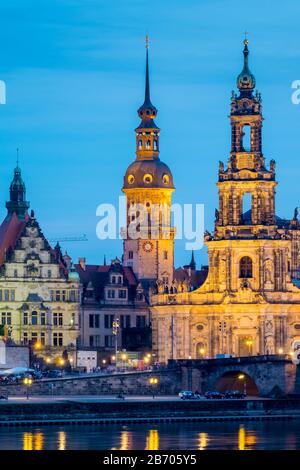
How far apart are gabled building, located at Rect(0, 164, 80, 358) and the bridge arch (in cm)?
2029

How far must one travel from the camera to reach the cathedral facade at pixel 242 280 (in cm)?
18775

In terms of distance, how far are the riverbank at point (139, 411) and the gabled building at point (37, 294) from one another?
32.4 m

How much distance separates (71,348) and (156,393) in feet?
68.0

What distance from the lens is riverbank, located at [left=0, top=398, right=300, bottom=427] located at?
502 feet

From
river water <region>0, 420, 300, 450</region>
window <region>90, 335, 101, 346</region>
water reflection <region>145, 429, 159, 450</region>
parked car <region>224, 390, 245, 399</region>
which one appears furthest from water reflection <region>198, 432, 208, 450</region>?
window <region>90, 335, 101, 346</region>

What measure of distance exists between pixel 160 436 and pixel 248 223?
161 ft

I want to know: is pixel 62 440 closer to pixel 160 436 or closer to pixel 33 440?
pixel 33 440

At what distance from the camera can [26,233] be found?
634 feet

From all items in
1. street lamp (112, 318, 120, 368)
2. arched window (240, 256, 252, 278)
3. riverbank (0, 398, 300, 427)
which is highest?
arched window (240, 256, 252, 278)

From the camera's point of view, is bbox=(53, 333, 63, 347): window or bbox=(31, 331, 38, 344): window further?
bbox=(53, 333, 63, 347): window

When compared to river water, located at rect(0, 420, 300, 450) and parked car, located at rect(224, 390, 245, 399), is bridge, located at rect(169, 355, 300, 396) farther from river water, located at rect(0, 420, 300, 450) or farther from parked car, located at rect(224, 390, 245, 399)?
river water, located at rect(0, 420, 300, 450)

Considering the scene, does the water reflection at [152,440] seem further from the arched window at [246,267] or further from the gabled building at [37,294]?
the gabled building at [37,294]
